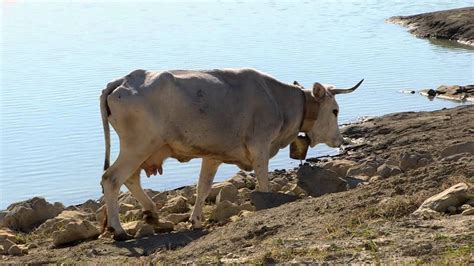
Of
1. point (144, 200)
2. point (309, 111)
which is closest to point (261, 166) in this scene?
point (309, 111)

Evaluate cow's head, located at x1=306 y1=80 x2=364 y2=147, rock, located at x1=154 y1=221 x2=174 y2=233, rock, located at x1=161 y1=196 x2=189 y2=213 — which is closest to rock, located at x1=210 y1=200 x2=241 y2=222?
rock, located at x1=154 y1=221 x2=174 y2=233

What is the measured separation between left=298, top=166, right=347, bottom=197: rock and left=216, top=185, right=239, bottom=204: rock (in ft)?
2.71

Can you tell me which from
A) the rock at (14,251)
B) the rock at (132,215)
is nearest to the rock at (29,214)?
the rock at (132,215)

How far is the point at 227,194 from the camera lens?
13664 millimetres

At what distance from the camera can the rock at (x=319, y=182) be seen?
13.4m

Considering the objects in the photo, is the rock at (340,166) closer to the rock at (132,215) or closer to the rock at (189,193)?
the rock at (189,193)

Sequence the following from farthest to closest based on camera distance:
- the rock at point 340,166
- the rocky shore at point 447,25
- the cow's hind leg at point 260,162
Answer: the rocky shore at point 447,25, the rock at point 340,166, the cow's hind leg at point 260,162

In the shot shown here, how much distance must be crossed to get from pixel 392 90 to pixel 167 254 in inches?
666

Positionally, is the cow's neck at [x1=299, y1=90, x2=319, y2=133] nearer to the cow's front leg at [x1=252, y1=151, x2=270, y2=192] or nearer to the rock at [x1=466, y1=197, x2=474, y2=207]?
the cow's front leg at [x1=252, y1=151, x2=270, y2=192]

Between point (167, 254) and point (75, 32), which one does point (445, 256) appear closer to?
point (167, 254)

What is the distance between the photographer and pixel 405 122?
2033cm

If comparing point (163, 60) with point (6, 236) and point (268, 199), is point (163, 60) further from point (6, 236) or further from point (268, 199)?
point (6, 236)

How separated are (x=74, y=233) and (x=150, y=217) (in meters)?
0.96

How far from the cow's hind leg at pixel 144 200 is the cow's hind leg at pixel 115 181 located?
1.41 ft
